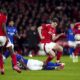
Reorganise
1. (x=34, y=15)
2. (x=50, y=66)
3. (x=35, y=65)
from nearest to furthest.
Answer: (x=35, y=65) → (x=50, y=66) → (x=34, y=15)

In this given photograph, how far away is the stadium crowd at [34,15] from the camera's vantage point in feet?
89.0

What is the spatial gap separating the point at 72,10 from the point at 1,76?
15778mm

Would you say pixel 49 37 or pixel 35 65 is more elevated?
pixel 49 37

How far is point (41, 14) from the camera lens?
29016mm

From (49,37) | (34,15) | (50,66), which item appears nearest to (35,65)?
(50,66)

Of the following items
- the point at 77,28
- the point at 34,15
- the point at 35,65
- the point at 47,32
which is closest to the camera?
the point at 35,65

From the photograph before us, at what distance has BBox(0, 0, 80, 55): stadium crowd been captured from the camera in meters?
27.1

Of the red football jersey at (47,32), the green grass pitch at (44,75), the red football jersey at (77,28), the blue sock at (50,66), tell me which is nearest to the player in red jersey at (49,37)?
the red football jersey at (47,32)

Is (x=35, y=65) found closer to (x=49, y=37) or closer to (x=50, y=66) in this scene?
(x=50, y=66)

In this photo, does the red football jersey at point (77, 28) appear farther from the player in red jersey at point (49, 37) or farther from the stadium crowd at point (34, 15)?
the stadium crowd at point (34, 15)

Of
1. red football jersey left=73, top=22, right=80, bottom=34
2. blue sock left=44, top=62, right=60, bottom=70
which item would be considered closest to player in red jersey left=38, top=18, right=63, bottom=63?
blue sock left=44, top=62, right=60, bottom=70

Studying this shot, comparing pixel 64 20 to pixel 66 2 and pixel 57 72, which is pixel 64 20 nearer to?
pixel 66 2

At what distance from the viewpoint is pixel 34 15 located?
28938 millimetres

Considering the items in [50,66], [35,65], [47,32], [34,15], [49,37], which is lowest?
[34,15]
